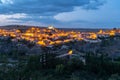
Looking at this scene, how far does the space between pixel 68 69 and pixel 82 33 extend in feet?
153

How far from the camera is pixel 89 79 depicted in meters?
29.2

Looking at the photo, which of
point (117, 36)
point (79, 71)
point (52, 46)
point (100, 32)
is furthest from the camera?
point (100, 32)

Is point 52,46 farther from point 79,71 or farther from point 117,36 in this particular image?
point 79,71

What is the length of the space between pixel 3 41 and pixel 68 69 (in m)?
33.4

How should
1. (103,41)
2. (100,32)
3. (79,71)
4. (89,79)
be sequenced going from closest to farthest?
(89,79) → (79,71) → (103,41) → (100,32)

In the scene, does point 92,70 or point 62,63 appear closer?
point 92,70

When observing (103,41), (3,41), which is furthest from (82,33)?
(3,41)

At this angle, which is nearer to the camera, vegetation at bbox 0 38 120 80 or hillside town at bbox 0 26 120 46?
vegetation at bbox 0 38 120 80

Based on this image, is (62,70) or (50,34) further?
(50,34)

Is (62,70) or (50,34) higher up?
(62,70)

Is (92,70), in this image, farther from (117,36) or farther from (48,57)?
(117,36)

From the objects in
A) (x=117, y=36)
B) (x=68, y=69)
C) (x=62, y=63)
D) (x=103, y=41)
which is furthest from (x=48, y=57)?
(x=117, y=36)

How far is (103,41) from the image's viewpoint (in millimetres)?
64500

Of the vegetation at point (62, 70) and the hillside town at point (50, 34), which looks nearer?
the vegetation at point (62, 70)
